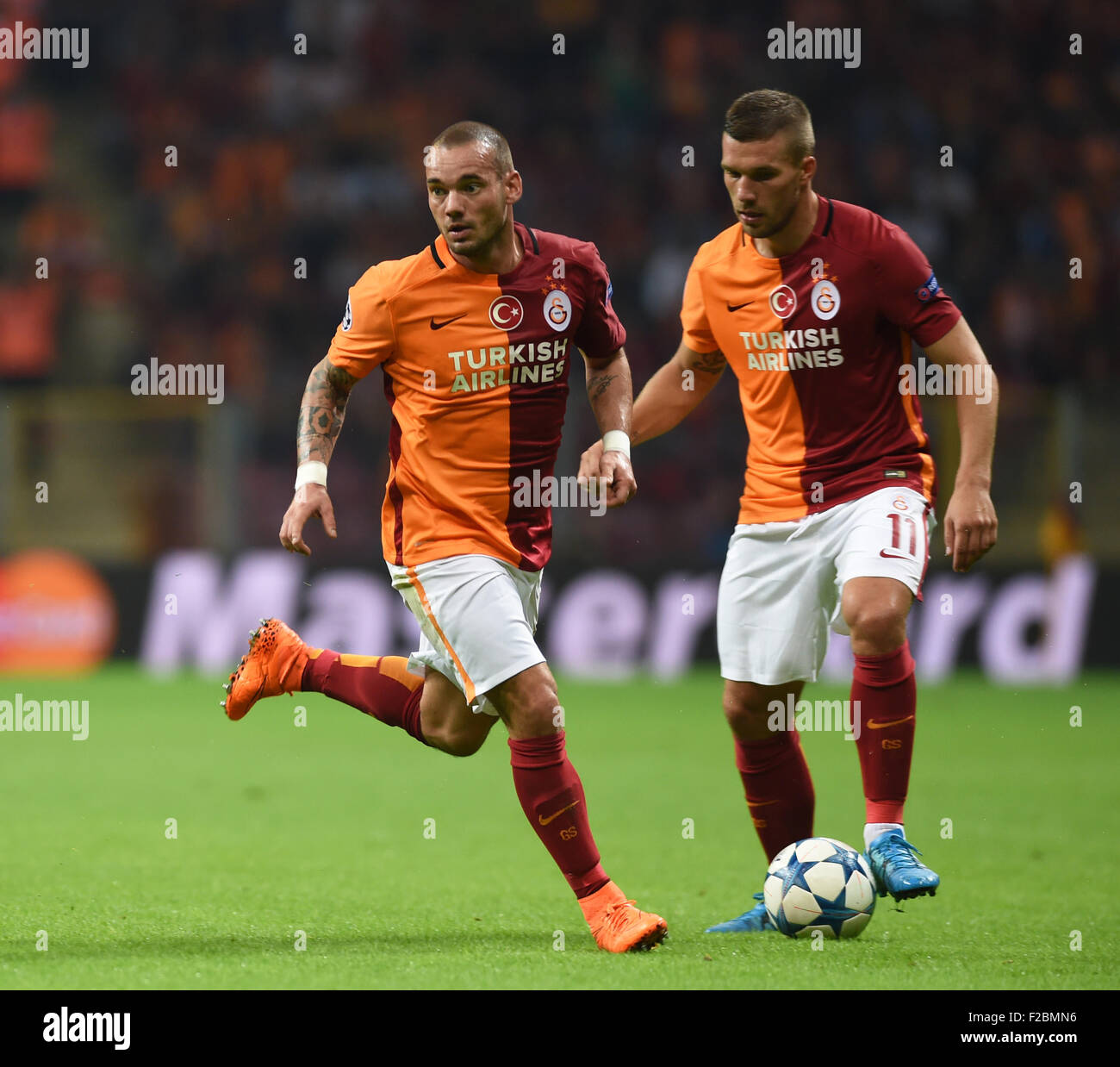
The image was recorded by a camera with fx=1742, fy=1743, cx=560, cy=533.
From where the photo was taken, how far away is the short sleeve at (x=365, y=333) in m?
4.97

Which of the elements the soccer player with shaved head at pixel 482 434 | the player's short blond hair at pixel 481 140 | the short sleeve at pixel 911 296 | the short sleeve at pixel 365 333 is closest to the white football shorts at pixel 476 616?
the soccer player with shaved head at pixel 482 434

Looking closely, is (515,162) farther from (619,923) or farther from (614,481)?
(619,923)

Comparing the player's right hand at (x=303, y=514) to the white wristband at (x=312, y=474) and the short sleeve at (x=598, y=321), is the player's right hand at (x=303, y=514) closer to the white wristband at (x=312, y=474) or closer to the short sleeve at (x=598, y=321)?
the white wristband at (x=312, y=474)

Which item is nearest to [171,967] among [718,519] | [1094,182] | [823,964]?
[823,964]

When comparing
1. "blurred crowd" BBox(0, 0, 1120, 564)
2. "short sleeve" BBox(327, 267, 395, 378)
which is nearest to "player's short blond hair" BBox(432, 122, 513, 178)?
"short sleeve" BBox(327, 267, 395, 378)

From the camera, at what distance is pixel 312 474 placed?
4.85m

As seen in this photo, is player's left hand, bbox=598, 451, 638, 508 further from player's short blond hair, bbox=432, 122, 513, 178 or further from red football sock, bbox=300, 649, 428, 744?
red football sock, bbox=300, 649, 428, 744

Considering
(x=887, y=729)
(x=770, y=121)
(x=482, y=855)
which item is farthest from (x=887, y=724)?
(x=482, y=855)

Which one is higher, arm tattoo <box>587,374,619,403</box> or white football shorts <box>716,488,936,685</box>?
arm tattoo <box>587,374,619,403</box>

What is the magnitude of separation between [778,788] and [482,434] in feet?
4.59

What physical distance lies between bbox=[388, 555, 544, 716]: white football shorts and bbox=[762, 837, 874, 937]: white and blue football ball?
93 cm

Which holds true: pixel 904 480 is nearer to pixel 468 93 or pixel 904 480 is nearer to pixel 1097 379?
pixel 1097 379

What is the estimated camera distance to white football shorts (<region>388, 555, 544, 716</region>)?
4.74m

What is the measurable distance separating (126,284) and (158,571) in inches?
182
